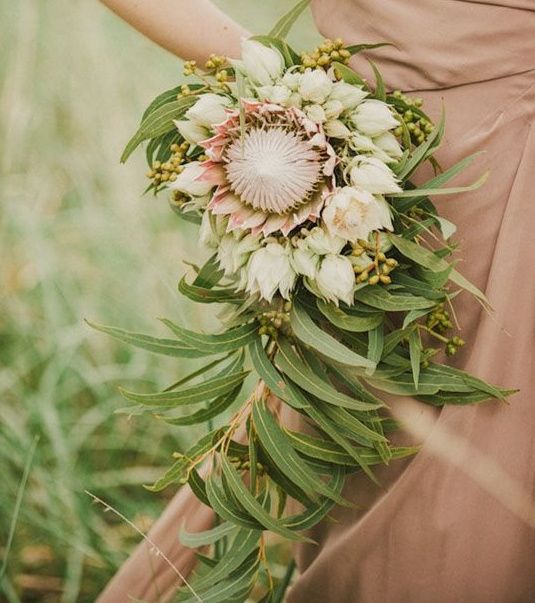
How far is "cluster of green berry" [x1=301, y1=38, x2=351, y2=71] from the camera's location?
1.05 metres

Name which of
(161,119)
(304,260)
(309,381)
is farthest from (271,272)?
(161,119)

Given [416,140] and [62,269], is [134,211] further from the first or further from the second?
[416,140]

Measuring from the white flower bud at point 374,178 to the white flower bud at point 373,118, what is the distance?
0.14ft

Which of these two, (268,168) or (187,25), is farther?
(187,25)

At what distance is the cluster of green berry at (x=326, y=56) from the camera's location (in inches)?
41.4

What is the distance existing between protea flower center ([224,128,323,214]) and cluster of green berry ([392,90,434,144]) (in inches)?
5.0

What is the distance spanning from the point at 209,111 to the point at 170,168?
8cm

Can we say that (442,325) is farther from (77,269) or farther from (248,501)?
(77,269)

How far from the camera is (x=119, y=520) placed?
1.93 metres

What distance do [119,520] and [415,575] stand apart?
0.90 m

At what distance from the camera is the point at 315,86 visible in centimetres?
101

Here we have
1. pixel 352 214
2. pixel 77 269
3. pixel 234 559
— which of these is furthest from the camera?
pixel 77 269

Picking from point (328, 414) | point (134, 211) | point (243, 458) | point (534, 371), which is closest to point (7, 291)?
point (134, 211)

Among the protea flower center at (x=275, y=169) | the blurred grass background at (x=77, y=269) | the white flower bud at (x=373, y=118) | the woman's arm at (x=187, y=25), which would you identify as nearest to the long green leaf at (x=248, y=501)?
the protea flower center at (x=275, y=169)
